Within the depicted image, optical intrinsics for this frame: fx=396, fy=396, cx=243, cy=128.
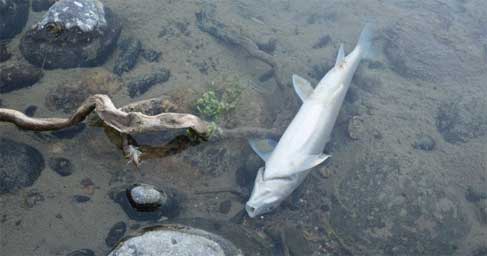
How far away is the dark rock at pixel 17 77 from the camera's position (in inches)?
212

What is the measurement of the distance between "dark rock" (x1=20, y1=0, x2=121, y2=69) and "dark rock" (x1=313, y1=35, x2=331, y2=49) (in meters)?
4.08

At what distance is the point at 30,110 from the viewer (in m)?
5.27

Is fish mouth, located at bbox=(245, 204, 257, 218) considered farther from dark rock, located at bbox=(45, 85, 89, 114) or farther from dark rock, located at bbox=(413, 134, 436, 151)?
dark rock, located at bbox=(413, 134, 436, 151)

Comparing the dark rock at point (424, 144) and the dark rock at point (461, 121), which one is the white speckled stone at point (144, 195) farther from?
the dark rock at point (461, 121)

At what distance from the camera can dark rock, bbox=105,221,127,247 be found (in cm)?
433

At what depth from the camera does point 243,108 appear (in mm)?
6078

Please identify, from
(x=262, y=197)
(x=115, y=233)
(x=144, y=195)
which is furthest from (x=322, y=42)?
(x=115, y=233)

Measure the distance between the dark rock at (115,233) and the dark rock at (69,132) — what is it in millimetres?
1384

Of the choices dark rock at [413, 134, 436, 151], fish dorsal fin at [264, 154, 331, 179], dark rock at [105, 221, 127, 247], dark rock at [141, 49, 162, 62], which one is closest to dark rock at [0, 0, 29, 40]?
dark rock at [141, 49, 162, 62]

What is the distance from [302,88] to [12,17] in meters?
4.64

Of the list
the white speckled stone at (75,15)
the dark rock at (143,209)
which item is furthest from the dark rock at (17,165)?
the white speckled stone at (75,15)

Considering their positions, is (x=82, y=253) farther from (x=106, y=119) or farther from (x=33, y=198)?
(x=106, y=119)

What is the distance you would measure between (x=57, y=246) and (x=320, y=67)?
5.13m

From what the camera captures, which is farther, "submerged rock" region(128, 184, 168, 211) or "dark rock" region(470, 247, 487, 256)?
"dark rock" region(470, 247, 487, 256)
